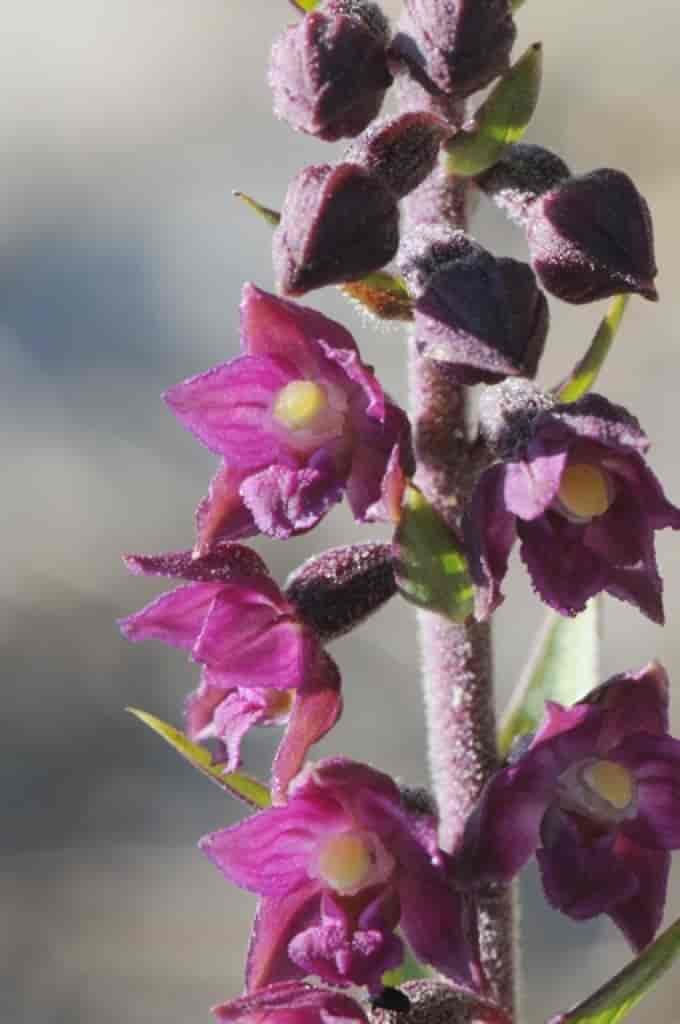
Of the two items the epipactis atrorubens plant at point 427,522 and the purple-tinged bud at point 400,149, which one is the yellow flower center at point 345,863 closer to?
the epipactis atrorubens plant at point 427,522

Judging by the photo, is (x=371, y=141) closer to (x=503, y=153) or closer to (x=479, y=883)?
(x=503, y=153)

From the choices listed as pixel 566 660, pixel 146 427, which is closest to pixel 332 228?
pixel 566 660

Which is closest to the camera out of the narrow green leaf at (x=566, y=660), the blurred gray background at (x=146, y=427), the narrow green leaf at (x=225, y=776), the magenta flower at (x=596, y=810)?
the magenta flower at (x=596, y=810)

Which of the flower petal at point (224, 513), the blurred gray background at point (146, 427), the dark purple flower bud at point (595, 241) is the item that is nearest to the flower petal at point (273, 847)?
the flower petal at point (224, 513)

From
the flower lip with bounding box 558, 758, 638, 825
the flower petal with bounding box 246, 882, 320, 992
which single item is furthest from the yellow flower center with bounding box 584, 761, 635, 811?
the flower petal with bounding box 246, 882, 320, 992

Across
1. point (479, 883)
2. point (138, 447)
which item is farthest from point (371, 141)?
point (138, 447)
